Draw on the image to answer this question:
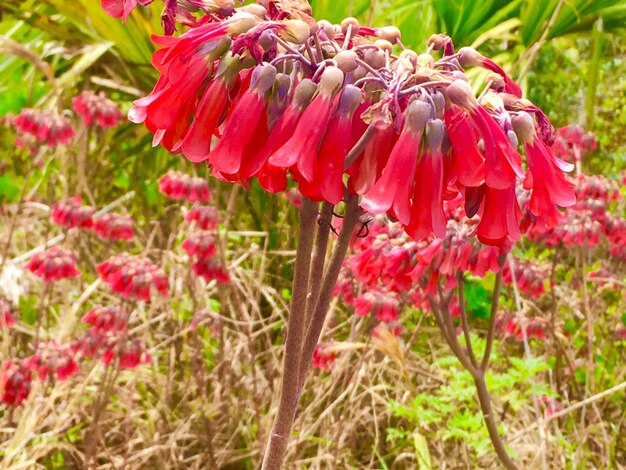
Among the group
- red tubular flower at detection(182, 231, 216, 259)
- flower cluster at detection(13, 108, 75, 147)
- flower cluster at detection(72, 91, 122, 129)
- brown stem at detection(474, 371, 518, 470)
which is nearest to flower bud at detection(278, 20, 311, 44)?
brown stem at detection(474, 371, 518, 470)

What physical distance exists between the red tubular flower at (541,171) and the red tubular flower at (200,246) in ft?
5.16

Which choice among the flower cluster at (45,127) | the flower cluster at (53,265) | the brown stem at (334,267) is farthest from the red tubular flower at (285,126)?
the flower cluster at (45,127)

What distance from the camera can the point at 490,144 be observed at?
0.54m

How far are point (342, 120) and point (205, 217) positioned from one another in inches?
69.6

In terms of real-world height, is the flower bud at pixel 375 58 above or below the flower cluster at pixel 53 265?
above

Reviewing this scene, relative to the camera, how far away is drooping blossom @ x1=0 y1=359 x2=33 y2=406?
178 cm

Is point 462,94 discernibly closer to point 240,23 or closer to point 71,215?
point 240,23

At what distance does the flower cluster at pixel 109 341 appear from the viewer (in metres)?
1.84

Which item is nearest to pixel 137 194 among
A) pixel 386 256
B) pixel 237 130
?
pixel 386 256

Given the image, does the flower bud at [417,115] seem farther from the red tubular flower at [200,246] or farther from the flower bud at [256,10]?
the red tubular flower at [200,246]

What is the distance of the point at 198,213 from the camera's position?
2287mm

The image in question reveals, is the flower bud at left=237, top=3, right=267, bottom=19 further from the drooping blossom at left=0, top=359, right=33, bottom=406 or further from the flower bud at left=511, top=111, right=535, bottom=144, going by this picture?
A: the drooping blossom at left=0, top=359, right=33, bottom=406

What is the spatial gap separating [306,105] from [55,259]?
174cm

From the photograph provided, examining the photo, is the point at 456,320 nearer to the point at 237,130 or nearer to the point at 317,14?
the point at 317,14
